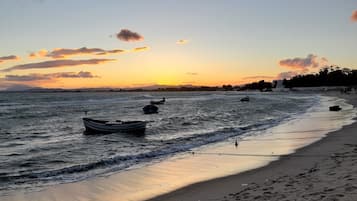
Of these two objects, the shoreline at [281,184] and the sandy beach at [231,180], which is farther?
the sandy beach at [231,180]

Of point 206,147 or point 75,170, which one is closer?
point 75,170

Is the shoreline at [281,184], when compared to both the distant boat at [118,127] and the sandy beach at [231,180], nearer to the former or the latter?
the sandy beach at [231,180]

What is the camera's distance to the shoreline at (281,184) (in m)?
8.98

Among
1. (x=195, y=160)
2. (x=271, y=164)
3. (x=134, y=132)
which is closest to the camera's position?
(x=271, y=164)

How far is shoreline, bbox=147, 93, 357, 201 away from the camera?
898 cm

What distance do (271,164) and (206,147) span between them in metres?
7.21

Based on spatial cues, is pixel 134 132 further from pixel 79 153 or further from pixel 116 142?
pixel 79 153

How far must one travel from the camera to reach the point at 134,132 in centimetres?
3294

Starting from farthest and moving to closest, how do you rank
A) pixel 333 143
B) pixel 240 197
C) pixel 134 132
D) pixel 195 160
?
pixel 134 132 → pixel 333 143 → pixel 195 160 → pixel 240 197

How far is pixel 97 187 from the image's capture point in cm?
1292

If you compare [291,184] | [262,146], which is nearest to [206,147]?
[262,146]

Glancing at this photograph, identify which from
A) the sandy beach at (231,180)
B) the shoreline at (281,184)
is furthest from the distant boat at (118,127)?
the shoreline at (281,184)

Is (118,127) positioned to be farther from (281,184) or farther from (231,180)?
(281,184)

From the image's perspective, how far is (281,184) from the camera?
10.8 m
